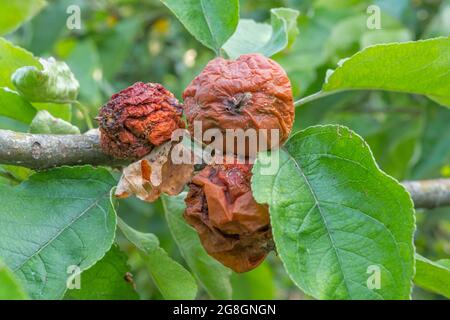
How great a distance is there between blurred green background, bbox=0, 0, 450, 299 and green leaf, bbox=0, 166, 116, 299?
2.41 feet

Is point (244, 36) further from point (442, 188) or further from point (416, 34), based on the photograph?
point (416, 34)

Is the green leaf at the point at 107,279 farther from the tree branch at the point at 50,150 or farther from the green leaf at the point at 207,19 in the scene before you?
the green leaf at the point at 207,19

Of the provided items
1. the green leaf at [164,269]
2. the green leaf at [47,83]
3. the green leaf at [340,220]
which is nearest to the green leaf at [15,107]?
the green leaf at [47,83]

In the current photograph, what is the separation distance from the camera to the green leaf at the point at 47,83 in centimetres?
174

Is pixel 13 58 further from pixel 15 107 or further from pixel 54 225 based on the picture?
pixel 54 225

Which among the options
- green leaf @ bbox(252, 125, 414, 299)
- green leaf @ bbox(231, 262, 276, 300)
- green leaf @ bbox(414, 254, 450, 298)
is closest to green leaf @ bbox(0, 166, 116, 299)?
green leaf @ bbox(252, 125, 414, 299)

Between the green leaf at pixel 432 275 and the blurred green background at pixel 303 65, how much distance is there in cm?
100

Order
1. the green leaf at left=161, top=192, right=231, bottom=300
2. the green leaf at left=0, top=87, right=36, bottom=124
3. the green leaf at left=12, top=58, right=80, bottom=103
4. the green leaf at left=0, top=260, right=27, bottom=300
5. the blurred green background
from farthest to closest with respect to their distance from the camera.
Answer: the blurred green background < the green leaf at left=161, top=192, right=231, bottom=300 < the green leaf at left=0, top=87, right=36, bottom=124 < the green leaf at left=12, top=58, right=80, bottom=103 < the green leaf at left=0, top=260, right=27, bottom=300

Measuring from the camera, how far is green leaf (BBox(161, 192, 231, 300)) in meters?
1.95

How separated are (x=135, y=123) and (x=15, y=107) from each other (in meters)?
0.48

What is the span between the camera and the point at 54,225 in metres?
1.56

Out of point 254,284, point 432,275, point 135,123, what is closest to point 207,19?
point 135,123

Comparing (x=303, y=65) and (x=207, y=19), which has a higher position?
(x=207, y=19)

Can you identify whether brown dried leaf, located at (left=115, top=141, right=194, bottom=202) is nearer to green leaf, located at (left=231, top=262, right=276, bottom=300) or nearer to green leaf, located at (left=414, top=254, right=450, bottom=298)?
green leaf, located at (left=414, top=254, right=450, bottom=298)
